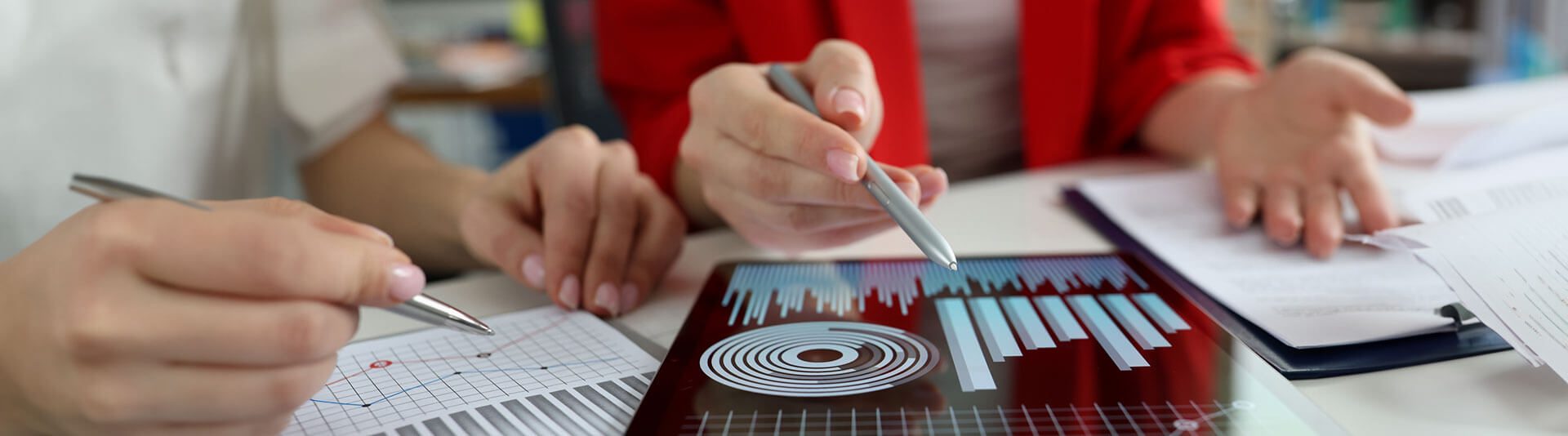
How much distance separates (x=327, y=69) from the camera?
60cm

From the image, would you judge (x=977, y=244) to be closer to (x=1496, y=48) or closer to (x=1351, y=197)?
(x=1351, y=197)

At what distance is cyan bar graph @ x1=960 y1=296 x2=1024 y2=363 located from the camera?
12.7 inches

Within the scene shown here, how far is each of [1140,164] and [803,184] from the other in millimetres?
430

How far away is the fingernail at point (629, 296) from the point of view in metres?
0.41

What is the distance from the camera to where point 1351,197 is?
0.50m

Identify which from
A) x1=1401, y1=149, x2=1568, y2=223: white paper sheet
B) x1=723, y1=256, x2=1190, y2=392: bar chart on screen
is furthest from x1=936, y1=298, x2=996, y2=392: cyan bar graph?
x1=1401, y1=149, x2=1568, y2=223: white paper sheet

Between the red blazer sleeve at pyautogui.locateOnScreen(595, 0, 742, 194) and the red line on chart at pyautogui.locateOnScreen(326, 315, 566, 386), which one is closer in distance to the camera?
the red line on chart at pyautogui.locateOnScreen(326, 315, 566, 386)

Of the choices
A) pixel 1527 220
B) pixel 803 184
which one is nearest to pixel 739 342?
pixel 803 184

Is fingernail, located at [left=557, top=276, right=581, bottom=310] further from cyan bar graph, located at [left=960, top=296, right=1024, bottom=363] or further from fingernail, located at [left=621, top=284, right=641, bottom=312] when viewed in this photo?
cyan bar graph, located at [left=960, top=296, right=1024, bottom=363]

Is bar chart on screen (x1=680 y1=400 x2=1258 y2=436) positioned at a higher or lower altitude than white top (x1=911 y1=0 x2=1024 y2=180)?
lower

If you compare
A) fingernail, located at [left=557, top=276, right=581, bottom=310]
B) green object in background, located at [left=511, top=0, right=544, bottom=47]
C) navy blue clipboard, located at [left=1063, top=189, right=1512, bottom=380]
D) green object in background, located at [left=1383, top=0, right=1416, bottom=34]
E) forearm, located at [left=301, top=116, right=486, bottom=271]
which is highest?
green object in background, located at [left=511, top=0, right=544, bottom=47]

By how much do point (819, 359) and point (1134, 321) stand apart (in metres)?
0.13

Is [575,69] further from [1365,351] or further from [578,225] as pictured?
[1365,351]

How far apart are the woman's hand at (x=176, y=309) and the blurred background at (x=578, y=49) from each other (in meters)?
1.06
